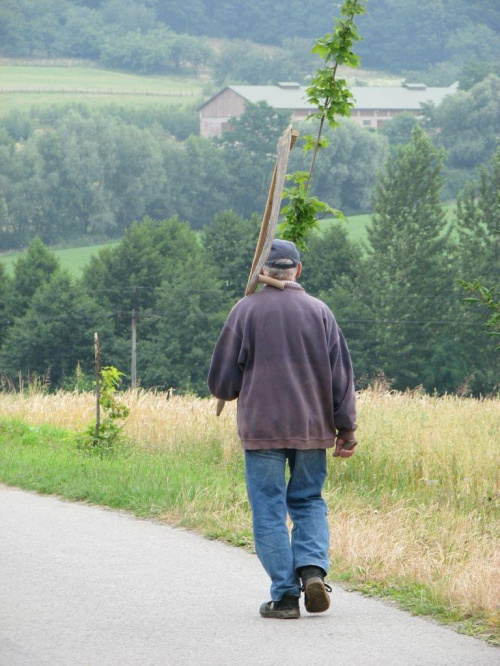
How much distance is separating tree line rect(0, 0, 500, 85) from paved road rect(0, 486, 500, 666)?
17078 cm

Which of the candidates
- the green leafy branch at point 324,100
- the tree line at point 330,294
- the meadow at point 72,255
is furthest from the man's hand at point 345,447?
the meadow at point 72,255

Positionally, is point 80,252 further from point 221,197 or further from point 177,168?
point 177,168

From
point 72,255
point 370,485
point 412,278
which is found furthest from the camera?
point 72,255

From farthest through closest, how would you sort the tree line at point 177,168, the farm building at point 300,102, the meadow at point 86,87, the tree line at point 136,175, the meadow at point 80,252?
the farm building at point 300,102
the meadow at point 86,87
the tree line at point 177,168
the tree line at point 136,175
the meadow at point 80,252

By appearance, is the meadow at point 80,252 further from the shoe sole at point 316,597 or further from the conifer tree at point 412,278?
the shoe sole at point 316,597

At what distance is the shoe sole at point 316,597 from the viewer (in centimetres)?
500

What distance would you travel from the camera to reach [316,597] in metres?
5.00

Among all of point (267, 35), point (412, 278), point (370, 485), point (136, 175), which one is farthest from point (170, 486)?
point (267, 35)

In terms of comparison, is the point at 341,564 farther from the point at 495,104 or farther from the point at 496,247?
the point at 495,104

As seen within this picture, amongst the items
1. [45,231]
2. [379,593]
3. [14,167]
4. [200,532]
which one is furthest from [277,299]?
[14,167]

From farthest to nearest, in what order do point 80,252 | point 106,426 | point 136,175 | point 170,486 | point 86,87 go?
point 86,87
point 136,175
point 80,252
point 106,426
point 170,486

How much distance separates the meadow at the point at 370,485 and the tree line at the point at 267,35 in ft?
542

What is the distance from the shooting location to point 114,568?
19.9 feet

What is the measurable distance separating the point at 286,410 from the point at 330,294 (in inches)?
2434
